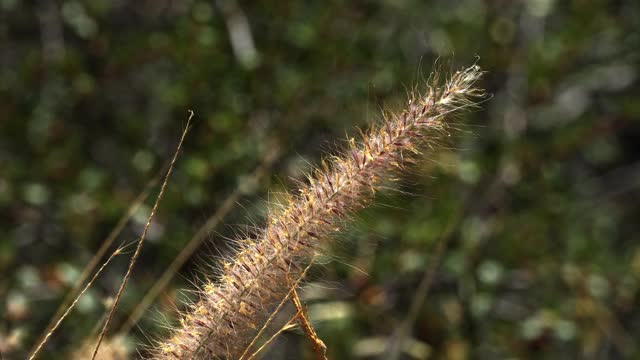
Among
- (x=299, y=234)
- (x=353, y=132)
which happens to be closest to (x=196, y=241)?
(x=299, y=234)

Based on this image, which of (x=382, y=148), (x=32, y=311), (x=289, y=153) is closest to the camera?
(x=382, y=148)

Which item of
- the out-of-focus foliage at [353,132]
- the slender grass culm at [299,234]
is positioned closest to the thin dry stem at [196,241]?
the out-of-focus foliage at [353,132]

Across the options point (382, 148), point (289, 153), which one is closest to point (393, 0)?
point (289, 153)

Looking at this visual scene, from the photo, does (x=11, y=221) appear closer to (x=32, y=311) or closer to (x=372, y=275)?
(x=32, y=311)

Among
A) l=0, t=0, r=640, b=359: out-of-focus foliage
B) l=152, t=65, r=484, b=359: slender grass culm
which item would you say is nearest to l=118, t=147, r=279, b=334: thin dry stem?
l=0, t=0, r=640, b=359: out-of-focus foliage

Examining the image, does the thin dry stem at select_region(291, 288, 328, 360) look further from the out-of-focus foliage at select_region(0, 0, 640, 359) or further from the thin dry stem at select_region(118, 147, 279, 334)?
the out-of-focus foliage at select_region(0, 0, 640, 359)

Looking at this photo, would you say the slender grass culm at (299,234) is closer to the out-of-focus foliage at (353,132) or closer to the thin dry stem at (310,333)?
the thin dry stem at (310,333)

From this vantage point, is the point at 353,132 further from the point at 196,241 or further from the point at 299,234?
the point at 299,234
